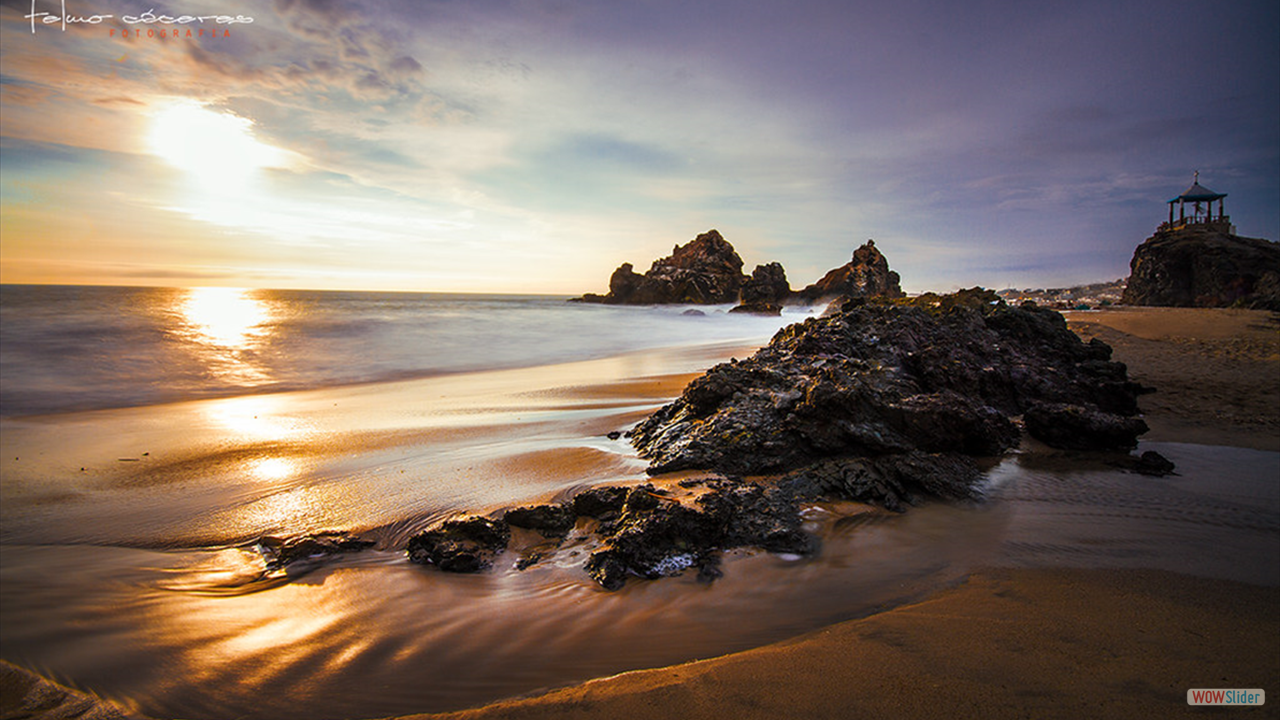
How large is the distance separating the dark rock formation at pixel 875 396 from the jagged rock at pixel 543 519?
1122 mm

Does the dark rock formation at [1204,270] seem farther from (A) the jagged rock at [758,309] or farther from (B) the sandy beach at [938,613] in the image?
(B) the sandy beach at [938,613]

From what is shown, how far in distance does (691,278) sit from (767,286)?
14.8 metres

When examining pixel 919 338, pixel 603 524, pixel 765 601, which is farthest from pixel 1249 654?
pixel 919 338

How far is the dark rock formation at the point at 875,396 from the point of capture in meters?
4.50

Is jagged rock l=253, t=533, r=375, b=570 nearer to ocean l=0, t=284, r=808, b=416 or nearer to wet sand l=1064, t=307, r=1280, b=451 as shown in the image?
wet sand l=1064, t=307, r=1280, b=451

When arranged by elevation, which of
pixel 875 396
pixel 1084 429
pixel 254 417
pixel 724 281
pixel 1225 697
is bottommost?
pixel 1225 697

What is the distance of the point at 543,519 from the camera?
144 inches

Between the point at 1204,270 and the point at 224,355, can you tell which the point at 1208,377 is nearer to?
the point at 224,355

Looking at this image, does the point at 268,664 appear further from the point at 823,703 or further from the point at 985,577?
the point at 985,577

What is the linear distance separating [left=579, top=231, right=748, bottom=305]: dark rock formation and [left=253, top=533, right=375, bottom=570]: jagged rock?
73972 millimetres

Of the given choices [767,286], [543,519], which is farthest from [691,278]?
[543,519]

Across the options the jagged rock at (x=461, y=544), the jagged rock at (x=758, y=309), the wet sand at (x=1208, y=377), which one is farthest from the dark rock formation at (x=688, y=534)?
the jagged rock at (x=758, y=309)

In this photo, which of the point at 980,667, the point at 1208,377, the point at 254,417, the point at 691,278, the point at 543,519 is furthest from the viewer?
the point at 691,278

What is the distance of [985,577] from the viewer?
3.01m
